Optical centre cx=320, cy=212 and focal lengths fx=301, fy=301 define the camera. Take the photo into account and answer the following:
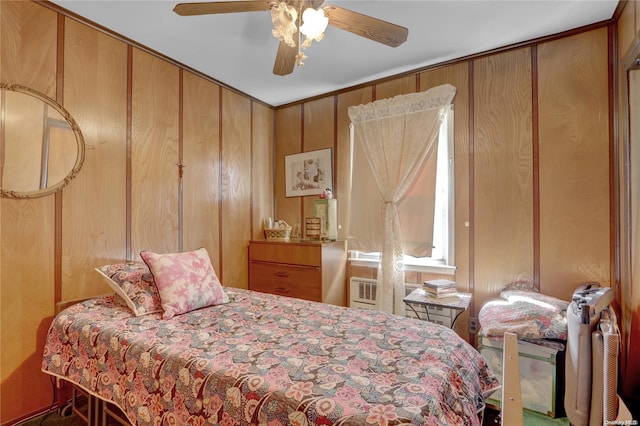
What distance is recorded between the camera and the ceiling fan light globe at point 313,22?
1.33 m

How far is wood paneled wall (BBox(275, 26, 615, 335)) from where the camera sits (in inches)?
85.4

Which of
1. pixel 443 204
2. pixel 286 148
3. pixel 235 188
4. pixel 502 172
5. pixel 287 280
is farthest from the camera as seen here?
pixel 286 148

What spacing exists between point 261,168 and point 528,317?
293 cm

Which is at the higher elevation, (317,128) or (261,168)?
(317,128)

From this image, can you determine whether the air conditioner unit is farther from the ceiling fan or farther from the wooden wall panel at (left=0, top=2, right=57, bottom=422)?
the wooden wall panel at (left=0, top=2, right=57, bottom=422)

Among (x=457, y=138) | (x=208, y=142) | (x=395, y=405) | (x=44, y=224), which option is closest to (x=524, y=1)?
(x=457, y=138)

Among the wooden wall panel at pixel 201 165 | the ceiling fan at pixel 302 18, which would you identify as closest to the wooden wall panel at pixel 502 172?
the ceiling fan at pixel 302 18

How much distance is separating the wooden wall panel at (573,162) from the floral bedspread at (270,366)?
1.36 m

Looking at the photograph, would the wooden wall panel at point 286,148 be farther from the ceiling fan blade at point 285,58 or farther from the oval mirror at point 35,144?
the oval mirror at point 35,144

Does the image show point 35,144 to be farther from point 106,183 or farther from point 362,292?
point 362,292

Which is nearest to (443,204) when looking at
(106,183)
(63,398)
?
(106,183)

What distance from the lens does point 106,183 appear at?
2262 millimetres

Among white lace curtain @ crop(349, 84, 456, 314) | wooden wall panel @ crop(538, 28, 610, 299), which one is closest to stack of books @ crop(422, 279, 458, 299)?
white lace curtain @ crop(349, 84, 456, 314)

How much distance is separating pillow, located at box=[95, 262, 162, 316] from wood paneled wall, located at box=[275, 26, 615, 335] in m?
2.18
